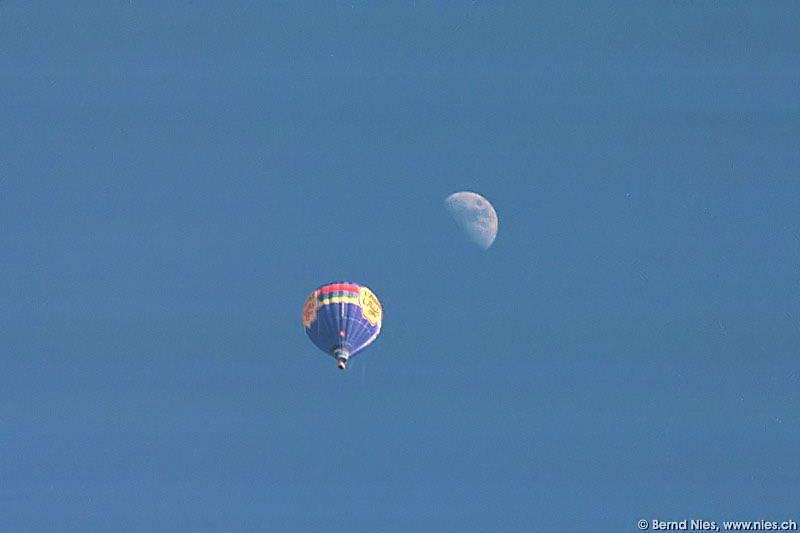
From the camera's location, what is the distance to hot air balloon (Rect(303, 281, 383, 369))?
71.5 m

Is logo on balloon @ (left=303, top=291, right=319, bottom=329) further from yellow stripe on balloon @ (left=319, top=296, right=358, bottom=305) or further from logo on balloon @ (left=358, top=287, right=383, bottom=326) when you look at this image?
logo on balloon @ (left=358, top=287, right=383, bottom=326)

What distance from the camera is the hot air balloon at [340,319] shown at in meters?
71.5

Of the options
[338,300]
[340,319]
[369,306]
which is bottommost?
[340,319]

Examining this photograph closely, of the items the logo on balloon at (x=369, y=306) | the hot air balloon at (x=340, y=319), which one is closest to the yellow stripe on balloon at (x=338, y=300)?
the hot air balloon at (x=340, y=319)

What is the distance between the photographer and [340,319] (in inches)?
2815

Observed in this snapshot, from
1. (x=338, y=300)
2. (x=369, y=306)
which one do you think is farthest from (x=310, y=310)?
(x=369, y=306)

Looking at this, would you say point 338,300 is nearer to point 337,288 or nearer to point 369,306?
point 337,288

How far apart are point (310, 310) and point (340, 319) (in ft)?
6.28

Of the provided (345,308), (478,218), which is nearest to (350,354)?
(345,308)

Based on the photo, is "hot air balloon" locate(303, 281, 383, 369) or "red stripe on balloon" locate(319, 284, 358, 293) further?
"red stripe on balloon" locate(319, 284, 358, 293)

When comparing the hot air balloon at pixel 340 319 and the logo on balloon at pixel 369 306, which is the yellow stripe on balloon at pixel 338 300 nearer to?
the hot air balloon at pixel 340 319

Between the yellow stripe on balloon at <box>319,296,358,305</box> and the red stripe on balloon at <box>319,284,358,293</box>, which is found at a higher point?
the red stripe on balloon at <box>319,284,358,293</box>

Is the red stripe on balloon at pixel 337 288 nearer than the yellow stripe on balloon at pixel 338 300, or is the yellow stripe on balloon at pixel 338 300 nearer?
the yellow stripe on balloon at pixel 338 300

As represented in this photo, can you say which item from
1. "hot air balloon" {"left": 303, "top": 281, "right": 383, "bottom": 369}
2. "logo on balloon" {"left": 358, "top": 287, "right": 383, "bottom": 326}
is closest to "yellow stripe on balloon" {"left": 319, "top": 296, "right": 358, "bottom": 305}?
"hot air balloon" {"left": 303, "top": 281, "right": 383, "bottom": 369}
